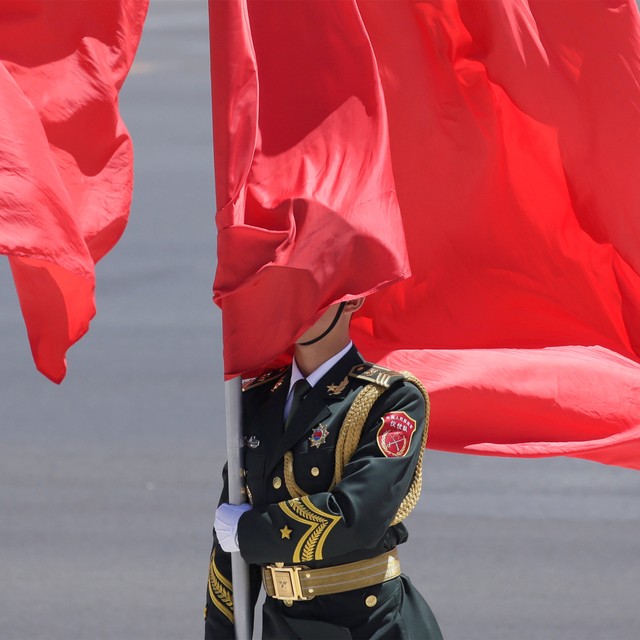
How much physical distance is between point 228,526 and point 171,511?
278cm

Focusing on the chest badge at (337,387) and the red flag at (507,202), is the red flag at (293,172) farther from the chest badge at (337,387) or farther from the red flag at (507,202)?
the chest badge at (337,387)

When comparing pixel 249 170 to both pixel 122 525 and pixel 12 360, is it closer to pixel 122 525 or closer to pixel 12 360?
pixel 122 525

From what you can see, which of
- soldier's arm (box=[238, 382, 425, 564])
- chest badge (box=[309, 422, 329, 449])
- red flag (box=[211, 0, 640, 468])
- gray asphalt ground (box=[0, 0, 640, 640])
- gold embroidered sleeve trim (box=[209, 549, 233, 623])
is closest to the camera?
soldier's arm (box=[238, 382, 425, 564])

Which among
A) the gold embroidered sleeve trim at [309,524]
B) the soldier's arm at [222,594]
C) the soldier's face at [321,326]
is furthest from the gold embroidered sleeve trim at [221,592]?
the soldier's face at [321,326]

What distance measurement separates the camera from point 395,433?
225 cm

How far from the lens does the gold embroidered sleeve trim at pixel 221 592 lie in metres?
2.40

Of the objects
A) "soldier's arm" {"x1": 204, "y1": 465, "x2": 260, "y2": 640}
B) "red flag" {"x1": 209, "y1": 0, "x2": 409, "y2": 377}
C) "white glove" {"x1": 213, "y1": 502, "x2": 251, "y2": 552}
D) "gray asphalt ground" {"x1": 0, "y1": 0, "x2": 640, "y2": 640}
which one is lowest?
"gray asphalt ground" {"x1": 0, "y1": 0, "x2": 640, "y2": 640}

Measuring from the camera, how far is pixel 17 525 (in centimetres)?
493

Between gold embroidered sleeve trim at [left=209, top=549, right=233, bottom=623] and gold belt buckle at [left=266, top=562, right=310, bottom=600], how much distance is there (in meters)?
0.11

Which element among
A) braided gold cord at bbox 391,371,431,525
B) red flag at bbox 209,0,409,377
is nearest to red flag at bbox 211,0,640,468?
red flag at bbox 209,0,409,377

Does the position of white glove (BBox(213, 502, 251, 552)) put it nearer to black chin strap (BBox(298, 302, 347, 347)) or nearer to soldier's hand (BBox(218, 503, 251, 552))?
soldier's hand (BBox(218, 503, 251, 552))

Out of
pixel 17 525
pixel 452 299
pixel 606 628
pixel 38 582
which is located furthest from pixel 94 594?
pixel 452 299

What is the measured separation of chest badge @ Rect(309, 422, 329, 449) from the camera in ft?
7.54

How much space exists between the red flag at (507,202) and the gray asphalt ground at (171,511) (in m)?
1.66
